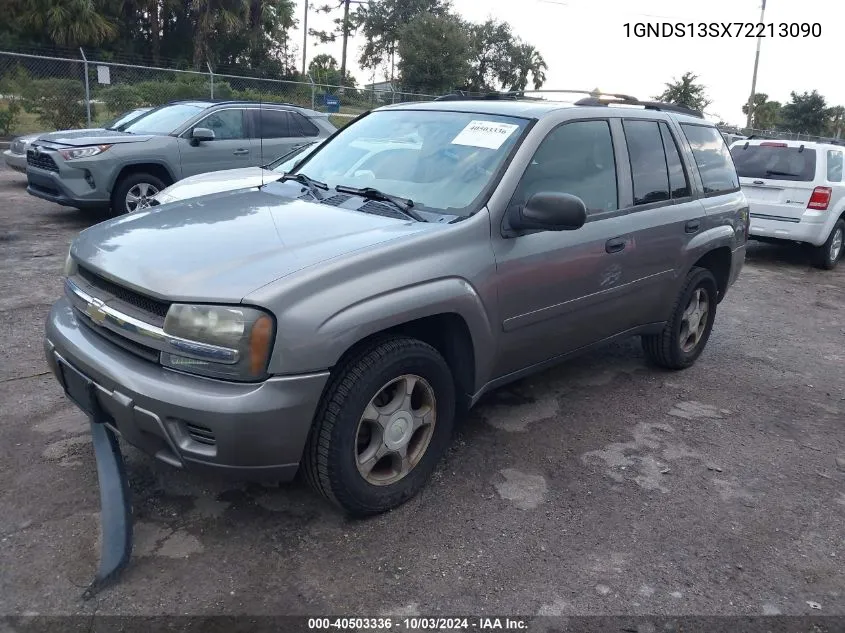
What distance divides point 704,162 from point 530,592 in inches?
135

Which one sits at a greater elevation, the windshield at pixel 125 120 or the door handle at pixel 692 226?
the windshield at pixel 125 120

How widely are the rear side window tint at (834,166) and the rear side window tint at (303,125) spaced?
700cm

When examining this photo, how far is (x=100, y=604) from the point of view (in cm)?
243

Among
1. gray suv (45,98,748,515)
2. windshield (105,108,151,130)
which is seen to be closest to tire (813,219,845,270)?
gray suv (45,98,748,515)

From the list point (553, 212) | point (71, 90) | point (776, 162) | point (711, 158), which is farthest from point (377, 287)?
point (71, 90)

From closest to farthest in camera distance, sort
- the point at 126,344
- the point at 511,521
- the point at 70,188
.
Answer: the point at 126,344 < the point at 511,521 < the point at 70,188

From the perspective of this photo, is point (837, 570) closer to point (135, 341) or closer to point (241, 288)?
point (241, 288)

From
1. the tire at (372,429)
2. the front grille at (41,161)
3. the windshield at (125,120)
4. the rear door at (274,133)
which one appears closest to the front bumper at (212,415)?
the tire at (372,429)

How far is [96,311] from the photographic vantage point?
2846mm

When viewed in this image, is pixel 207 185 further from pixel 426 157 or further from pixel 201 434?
pixel 201 434

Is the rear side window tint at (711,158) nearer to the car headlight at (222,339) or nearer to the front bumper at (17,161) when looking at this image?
the car headlight at (222,339)

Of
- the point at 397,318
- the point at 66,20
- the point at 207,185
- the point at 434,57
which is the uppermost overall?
the point at 434,57

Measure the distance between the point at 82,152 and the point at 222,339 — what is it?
7002 millimetres

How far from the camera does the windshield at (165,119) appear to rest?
9062 millimetres
